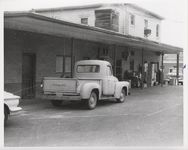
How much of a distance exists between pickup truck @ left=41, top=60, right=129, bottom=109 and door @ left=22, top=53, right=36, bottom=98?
158 cm

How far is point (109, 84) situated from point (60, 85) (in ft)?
5.65

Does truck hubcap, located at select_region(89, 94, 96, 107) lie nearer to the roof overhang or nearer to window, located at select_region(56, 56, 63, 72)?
the roof overhang

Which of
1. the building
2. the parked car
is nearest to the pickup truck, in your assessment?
the building

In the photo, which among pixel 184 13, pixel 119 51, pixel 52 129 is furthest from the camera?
pixel 119 51

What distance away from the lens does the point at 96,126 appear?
698 cm

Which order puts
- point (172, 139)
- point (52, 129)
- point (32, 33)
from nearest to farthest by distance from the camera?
1. point (172, 139)
2. point (52, 129)
3. point (32, 33)

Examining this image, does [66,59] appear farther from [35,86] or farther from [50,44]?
[35,86]

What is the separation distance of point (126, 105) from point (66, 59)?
12.3ft

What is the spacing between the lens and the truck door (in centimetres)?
1027

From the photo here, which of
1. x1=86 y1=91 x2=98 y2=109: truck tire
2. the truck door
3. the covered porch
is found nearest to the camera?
x1=86 y1=91 x2=98 y2=109: truck tire

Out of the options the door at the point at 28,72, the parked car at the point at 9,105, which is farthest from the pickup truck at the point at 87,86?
the parked car at the point at 9,105

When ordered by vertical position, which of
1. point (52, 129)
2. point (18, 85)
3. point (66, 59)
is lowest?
point (52, 129)

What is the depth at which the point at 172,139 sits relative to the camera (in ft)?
18.6

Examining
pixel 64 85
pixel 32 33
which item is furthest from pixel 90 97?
pixel 32 33
